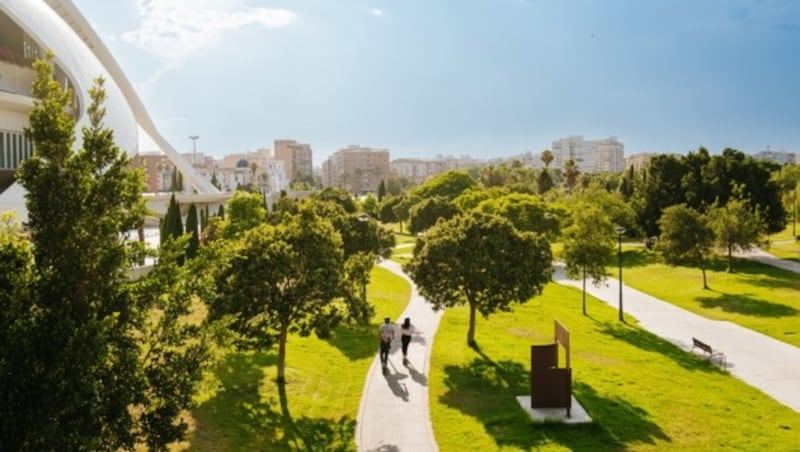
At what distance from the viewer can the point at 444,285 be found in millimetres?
21297

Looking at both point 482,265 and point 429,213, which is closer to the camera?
point 482,265

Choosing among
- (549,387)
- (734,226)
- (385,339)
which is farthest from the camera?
(734,226)

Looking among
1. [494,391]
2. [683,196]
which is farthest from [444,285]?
[683,196]

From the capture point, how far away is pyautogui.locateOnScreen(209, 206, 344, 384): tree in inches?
610

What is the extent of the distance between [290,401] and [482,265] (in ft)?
26.5

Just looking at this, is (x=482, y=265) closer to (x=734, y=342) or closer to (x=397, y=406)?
(x=397, y=406)

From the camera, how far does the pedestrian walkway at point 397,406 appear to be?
13718mm

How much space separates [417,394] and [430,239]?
6650mm

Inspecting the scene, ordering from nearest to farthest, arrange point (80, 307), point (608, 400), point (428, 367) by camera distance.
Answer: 1. point (80, 307)
2. point (608, 400)
3. point (428, 367)

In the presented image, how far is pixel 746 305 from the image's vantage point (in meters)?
32.0

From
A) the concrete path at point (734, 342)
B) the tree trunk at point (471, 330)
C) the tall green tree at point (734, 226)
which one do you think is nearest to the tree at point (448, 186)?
the tall green tree at point (734, 226)

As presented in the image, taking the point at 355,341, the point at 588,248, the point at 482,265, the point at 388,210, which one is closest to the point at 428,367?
the point at 482,265

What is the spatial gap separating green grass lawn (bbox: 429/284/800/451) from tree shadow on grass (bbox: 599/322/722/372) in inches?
1.8

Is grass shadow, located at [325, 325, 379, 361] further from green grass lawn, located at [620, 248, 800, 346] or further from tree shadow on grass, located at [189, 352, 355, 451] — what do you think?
green grass lawn, located at [620, 248, 800, 346]
